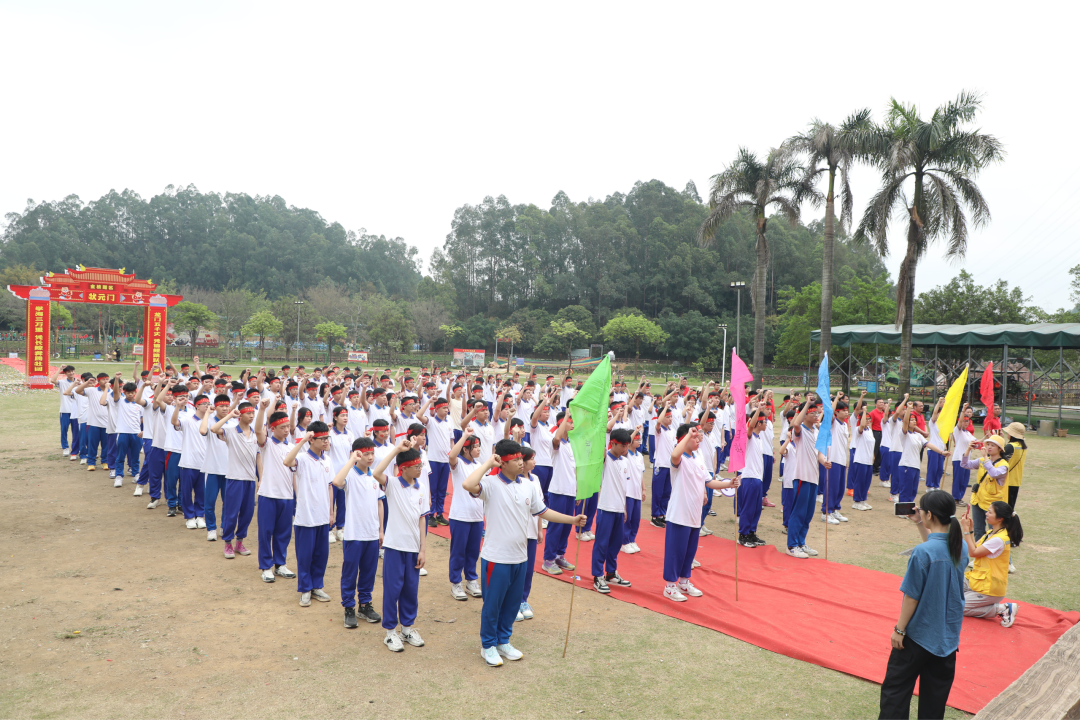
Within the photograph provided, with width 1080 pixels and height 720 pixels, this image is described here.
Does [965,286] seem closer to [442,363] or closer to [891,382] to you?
[891,382]

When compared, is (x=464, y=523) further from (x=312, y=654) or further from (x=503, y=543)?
(x=312, y=654)

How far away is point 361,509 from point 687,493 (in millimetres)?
3154

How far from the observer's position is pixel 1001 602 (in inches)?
234

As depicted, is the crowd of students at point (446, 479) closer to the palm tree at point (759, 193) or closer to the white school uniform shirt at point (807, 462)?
the white school uniform shirt at point (807, 462)

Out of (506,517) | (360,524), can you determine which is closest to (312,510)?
(360,524)

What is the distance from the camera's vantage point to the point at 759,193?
25500mm

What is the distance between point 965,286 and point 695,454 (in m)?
38.6

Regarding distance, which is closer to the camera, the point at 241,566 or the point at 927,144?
the point at 241,566

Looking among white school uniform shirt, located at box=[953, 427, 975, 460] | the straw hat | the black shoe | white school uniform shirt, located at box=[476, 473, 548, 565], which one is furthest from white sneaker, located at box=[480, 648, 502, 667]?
white school uniform shirt, located at box=[953, 427, 975, 460]

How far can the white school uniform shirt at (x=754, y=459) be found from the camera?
27.1ft

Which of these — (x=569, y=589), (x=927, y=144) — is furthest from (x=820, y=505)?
(x=927, y=144)

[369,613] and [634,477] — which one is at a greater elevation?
[634,477]

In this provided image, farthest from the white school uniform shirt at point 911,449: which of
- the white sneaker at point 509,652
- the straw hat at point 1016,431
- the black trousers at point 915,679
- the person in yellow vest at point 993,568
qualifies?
the white sneaker at point 509,652

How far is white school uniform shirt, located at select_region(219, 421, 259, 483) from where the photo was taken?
685 cm
